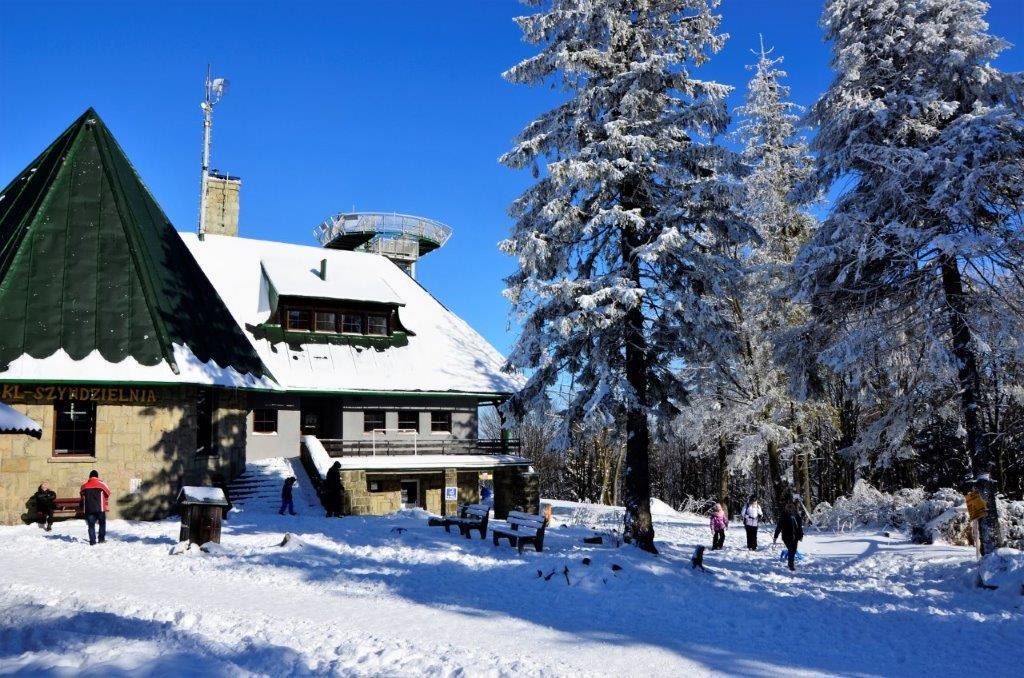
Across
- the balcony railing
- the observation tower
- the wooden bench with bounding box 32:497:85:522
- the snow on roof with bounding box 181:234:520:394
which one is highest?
the observation tower

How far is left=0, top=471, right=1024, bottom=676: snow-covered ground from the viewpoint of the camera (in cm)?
709

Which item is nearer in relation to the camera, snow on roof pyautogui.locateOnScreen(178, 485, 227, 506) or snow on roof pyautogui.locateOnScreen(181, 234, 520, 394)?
snow on roof pyautogui.locateOnScreen(178, 485, 227, 506)

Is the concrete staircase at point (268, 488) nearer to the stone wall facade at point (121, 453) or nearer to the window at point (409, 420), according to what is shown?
the stone wall facade at point (121, 453)

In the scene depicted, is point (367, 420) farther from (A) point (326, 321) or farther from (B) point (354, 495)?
(B) point (354, 495)

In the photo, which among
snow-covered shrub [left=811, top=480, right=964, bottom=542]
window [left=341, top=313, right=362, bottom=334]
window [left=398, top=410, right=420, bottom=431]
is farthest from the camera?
window [left=341, top=313, right=362, bottom=334]

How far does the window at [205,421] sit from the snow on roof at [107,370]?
6.91 ft

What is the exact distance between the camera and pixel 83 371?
18.5 m

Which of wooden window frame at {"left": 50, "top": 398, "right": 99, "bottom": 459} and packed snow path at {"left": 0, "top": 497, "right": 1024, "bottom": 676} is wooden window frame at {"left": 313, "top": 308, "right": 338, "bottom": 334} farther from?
packed snow path at {"left": 0, "top": 497, "right": 1024, "bottom": 676}

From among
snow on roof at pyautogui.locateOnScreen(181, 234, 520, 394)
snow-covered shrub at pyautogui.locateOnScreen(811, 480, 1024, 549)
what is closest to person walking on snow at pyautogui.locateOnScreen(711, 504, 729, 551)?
snow-covered shrub at pyautogui.locateOnScreen(811, 480, 1024, 549)

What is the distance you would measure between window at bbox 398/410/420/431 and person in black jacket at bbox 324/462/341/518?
19.8 feet

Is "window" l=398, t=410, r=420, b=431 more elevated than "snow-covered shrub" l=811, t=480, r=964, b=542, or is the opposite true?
"window" l=398, t=410, r=420, b=431

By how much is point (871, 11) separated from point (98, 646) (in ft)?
61.1

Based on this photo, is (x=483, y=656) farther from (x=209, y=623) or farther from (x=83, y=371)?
(x=83, y=371)

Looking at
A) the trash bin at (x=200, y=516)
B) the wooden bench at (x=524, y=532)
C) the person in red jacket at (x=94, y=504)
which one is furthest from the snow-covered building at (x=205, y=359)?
the wooden bench at (x=524, y=532)
